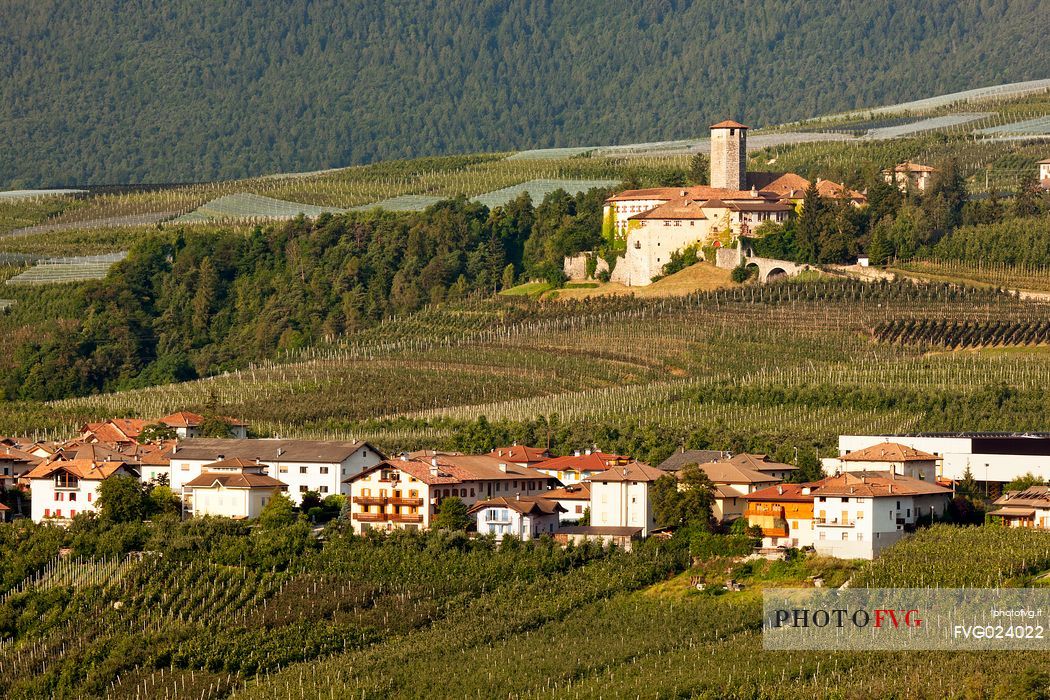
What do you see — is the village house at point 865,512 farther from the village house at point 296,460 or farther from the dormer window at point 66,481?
the dormer window at point 66,481

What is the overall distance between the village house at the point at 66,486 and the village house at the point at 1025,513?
2766cm

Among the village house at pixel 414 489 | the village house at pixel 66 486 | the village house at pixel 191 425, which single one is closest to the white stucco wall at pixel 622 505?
the village house at pixel 414 489

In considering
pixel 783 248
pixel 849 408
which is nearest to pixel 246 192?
pixel 783 248

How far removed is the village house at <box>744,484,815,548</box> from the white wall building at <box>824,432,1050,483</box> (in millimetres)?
6993

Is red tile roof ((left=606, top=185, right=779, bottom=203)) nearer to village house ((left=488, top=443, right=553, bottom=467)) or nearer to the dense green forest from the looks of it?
the dense green forest

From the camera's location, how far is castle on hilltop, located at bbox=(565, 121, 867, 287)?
403 feet

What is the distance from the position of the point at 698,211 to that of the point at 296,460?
45.3m

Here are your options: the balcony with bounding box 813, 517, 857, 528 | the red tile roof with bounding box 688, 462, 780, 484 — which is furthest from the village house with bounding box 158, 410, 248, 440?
the balcony with bounding box 813, 517, 857, 528

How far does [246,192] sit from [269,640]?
341ft

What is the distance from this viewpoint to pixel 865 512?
2783 inches

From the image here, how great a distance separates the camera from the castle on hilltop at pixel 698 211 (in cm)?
12294

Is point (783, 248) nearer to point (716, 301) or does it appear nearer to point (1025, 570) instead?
point (716, 301)

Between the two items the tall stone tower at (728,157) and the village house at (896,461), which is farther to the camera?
the tall stone tower at (728,157)

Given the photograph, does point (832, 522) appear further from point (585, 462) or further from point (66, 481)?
point (66, 481)
